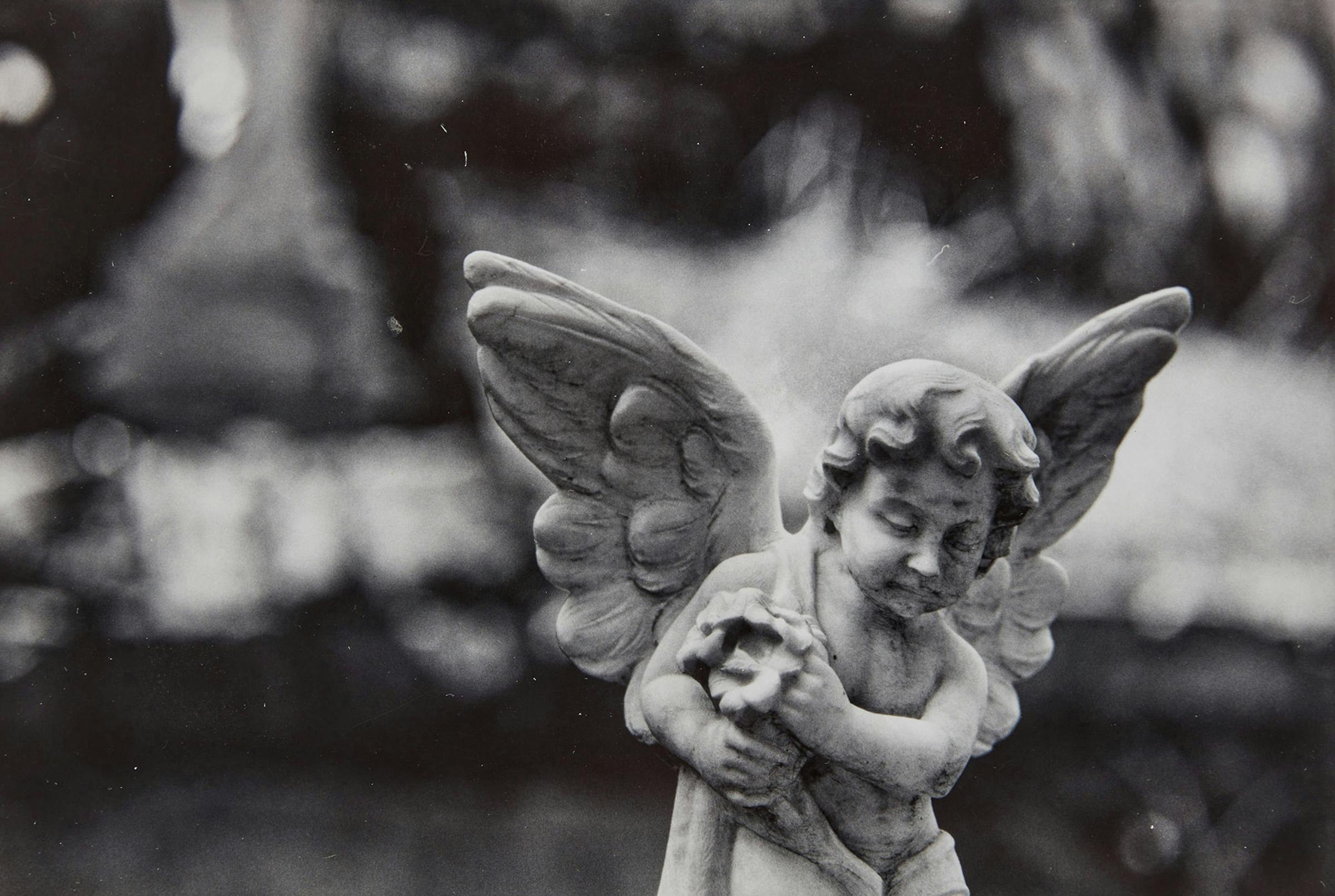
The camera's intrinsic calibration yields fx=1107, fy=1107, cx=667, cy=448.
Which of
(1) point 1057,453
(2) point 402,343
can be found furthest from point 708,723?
(2) point 402,343

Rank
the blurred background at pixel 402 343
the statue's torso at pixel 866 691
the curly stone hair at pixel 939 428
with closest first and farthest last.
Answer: the curly stone hair at pixel 939 428, the statue's torso at pixel 866 691, the blurred background at pixel 402 343

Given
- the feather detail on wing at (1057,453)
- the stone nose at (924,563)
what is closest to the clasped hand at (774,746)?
the stone nose at (924,563)

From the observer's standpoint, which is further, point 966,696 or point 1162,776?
point 1162,776

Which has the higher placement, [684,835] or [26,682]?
[684,835]

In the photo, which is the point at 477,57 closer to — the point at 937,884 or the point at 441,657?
the point at 441,657

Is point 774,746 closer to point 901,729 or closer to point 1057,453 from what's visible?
point 901,729

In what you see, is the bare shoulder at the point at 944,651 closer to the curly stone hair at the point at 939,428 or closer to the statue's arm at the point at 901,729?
the statue's arm at the point at 901,729

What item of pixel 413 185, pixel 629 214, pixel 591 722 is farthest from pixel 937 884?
pixel 413 185
